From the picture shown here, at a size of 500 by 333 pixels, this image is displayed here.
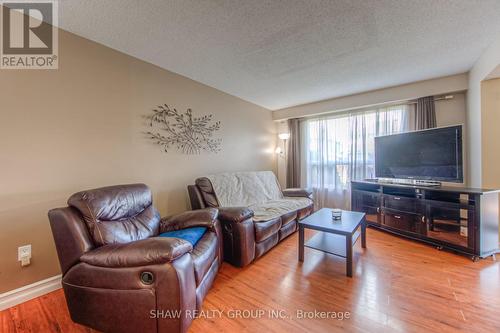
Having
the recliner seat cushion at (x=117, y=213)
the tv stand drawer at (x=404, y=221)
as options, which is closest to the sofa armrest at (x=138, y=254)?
the recliner seat cushion at (x=117, y=213)

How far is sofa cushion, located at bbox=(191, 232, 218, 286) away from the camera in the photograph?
4.91 ft

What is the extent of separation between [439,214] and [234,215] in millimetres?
2554

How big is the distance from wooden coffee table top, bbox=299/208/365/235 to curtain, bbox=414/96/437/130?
2.03 m

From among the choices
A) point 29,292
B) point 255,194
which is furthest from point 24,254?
point 255,194

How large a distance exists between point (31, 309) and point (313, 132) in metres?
4.67

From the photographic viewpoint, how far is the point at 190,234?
181cm

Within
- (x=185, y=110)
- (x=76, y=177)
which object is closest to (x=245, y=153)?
(x=185, y=110)

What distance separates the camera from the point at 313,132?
179 inches

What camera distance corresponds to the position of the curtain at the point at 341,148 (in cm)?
371

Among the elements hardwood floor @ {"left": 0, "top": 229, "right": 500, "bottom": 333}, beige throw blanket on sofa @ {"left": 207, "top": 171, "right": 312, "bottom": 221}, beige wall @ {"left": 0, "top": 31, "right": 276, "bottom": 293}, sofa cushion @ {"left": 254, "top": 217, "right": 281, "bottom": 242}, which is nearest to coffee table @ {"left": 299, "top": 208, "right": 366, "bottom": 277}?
hardwood floor @ {"left": 0, "top": 229, "right": 500, "bottom": 333}

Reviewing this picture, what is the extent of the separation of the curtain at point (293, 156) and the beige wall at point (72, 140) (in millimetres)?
2546

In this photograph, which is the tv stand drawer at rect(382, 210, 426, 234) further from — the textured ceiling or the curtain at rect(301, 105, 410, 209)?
the textured ceiling

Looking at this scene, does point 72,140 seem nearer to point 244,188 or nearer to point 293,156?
point 244,188

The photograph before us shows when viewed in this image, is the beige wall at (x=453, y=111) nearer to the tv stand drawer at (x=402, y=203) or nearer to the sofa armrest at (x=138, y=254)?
the tv stand drawer at (x=402, y=203)
